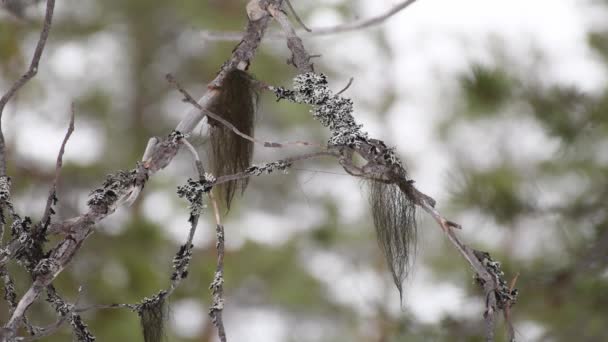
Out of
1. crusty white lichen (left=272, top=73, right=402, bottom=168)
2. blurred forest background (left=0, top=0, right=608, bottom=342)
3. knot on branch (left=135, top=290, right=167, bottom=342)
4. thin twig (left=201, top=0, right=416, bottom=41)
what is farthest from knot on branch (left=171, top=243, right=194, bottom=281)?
blurred forest background (left=0, top=0, right=608, bottom=342)

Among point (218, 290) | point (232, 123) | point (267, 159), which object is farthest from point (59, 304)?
point (267, 159)

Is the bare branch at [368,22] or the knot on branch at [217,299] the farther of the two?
the bare branch at [368,22]

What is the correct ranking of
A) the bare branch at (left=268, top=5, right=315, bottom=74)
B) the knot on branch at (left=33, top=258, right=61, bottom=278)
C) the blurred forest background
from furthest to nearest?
1. the blurred forest background
2. the bare branch at (left=268, top=5, right=315, bottom=74)
3. the knot on branch at (left=33, top=258, right=61, bottom=278)

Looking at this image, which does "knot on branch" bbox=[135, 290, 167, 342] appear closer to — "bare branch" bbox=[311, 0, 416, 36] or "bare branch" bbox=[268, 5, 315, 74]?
"bare branch" bbox=[268, 5, 315, 74]

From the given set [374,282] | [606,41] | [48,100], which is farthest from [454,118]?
[48,100]

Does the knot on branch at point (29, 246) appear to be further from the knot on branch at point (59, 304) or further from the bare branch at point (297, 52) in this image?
the bare branch at point (297, 52)

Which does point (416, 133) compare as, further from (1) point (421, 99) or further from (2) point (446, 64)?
(2) point (446, 64)

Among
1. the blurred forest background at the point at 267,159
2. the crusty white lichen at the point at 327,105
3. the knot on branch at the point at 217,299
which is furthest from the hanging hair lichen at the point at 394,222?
the blurred forest background at the point at 267,159
